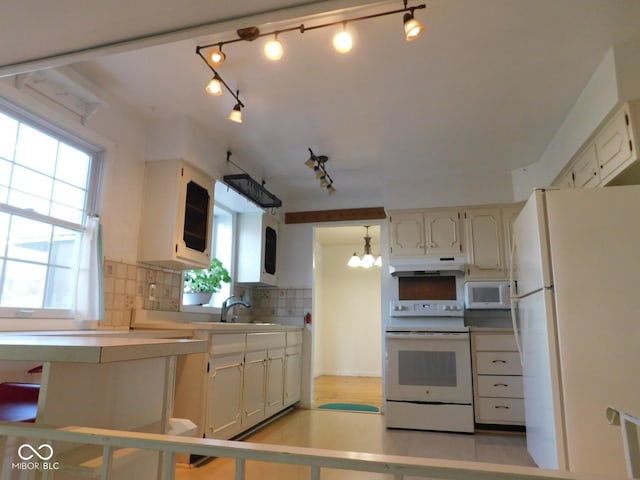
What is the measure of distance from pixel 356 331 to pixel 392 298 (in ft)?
9.47

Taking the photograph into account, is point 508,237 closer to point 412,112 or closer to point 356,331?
point 412,112

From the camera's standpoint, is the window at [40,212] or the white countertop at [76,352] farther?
the window at [40,212]

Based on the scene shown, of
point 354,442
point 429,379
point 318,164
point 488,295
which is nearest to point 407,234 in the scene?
point 488,295

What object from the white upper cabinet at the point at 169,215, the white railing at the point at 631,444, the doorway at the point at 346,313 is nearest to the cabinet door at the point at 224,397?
the white upper cabinet at the point at 169,215

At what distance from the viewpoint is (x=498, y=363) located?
145 inches

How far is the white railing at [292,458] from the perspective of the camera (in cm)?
59

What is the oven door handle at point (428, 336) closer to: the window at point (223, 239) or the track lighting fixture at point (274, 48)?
the window at point (223, 239)

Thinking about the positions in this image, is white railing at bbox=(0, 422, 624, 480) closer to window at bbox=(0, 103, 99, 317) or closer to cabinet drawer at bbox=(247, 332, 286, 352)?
window at bbox=(0, 103, 99, 317)

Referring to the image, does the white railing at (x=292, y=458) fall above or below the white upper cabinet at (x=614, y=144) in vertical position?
below

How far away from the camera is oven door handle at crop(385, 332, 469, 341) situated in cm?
371

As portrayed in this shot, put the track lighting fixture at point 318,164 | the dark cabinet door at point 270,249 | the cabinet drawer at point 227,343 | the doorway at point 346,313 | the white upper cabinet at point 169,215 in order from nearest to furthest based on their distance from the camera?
the cabinet drawer at point 227,343 → the white upper cabinet at point 169,215 → the track lighting fixture at point 318,164 → the dark cabinet door at point 270,249 → the doorway at point 346,313

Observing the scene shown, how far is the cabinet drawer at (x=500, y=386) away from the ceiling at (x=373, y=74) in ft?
6.48

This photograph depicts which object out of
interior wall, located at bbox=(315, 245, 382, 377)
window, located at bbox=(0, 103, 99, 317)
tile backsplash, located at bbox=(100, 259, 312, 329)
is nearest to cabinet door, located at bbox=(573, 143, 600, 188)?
tile backsplash, located at bbox=(100, 259, 312, 329)

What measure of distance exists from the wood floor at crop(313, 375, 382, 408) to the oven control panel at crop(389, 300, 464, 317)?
1.16 metres
